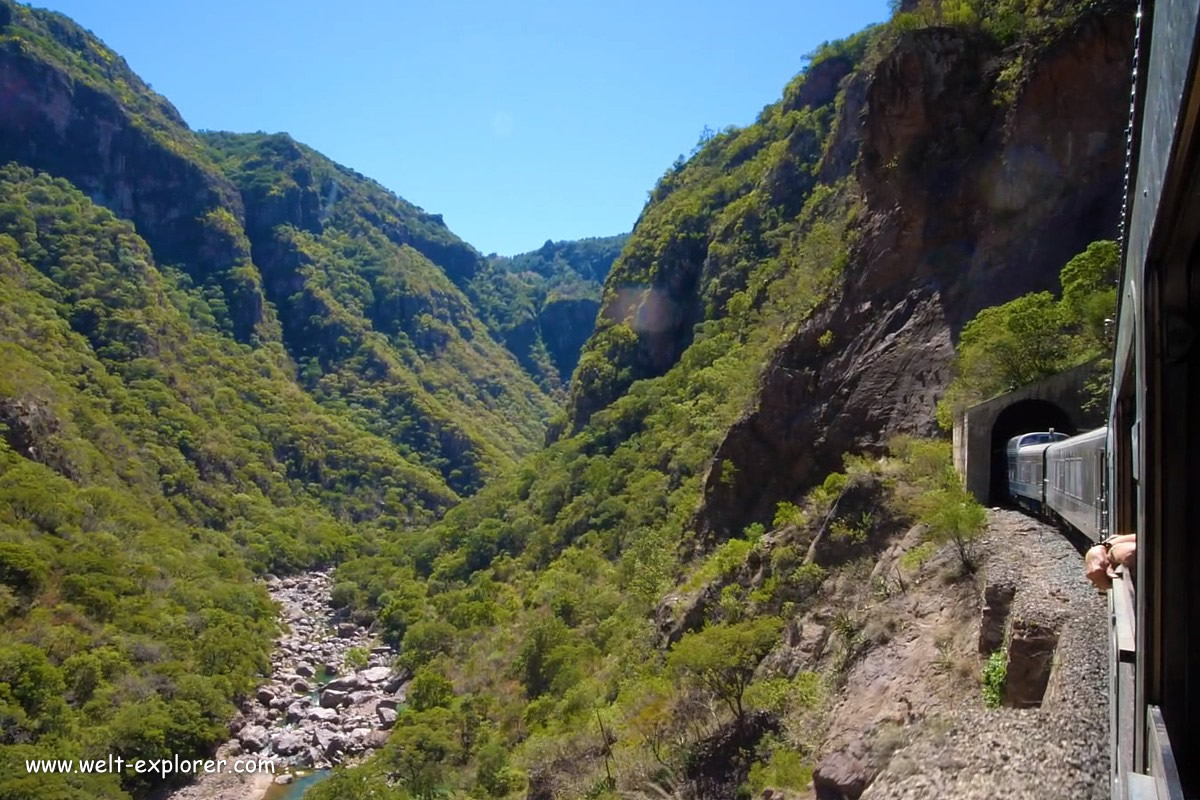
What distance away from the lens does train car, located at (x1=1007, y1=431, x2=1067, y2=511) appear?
12.4 metres

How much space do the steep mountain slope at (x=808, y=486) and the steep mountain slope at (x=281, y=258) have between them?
67278mm

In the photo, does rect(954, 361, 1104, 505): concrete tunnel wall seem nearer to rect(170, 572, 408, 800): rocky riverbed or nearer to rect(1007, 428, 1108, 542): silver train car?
rect(1007, 428, 1108, 542): silver train car

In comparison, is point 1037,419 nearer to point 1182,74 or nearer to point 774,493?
point 774,493

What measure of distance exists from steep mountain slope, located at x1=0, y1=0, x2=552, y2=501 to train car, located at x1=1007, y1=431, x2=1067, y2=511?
304 feet

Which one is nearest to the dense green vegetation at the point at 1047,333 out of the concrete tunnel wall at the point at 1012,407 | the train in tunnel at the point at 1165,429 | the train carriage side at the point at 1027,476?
the concrete tunnel wall at the point at 1012,407

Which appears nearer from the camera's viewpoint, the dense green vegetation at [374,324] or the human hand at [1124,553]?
the human hand at [1124,553]

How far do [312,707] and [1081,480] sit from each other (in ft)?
127

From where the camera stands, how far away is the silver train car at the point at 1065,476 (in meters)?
7.49

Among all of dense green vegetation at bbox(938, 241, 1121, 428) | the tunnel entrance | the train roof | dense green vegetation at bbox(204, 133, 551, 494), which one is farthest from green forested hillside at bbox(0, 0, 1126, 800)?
dense green vegetation at bbox(938, 241, 1121, 428)

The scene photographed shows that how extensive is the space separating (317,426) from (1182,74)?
334 ft

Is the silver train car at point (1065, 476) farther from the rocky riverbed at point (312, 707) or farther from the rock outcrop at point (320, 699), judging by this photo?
the rock outcrop at point (320, 699)

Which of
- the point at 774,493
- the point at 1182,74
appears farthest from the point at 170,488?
the point at 1182,74

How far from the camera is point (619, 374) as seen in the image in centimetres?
6134

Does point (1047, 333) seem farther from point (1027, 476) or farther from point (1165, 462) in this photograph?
point (1165, 462)
